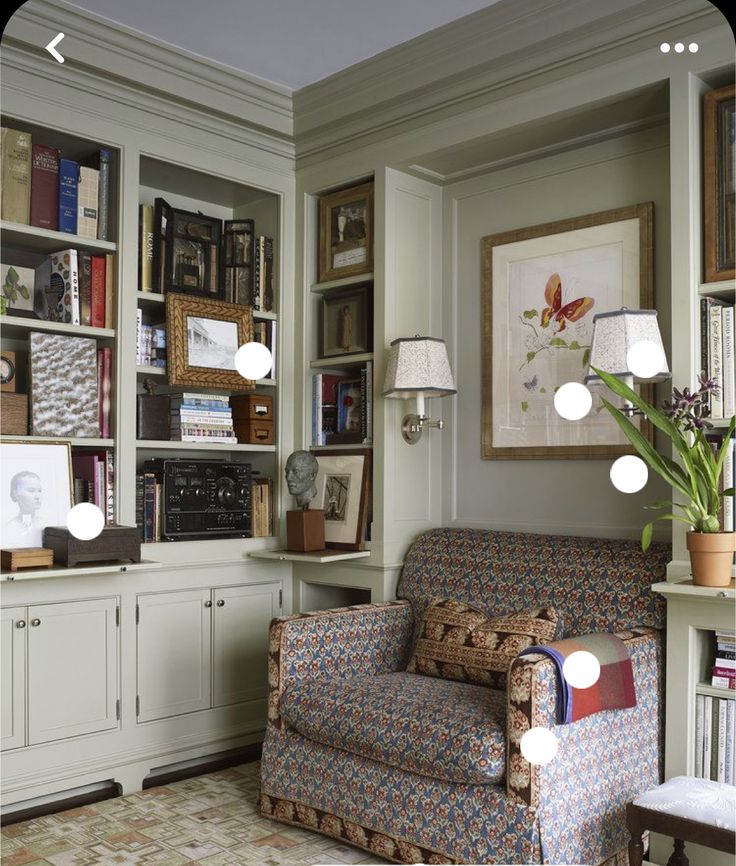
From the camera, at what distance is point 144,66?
3.35m

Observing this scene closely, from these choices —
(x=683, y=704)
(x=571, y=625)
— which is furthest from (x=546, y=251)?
(x=683, y=704)

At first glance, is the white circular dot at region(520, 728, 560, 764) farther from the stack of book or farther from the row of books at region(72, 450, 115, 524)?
the stack of book

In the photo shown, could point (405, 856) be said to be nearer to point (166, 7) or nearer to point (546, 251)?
point (546, 251)

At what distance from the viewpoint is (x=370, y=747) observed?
8.61ft

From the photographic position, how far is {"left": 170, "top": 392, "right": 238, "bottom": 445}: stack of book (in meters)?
3.61

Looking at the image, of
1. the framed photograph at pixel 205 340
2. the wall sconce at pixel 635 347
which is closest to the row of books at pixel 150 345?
the framed photograph at pixel 205 340

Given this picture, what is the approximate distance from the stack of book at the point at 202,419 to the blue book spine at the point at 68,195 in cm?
77

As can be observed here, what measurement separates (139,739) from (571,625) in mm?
1683

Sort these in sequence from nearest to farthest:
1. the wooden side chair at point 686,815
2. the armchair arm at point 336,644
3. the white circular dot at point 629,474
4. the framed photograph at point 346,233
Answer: the wooden side chair at point 686,815, the armchair arm at point 336,644, the white circular dot at point 629,474, the framed photograph at point 346,233

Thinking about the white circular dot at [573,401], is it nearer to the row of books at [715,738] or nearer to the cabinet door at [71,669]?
the row of books at [715,738]

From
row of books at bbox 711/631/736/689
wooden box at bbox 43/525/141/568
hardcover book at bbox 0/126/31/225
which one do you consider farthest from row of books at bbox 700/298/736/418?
hardcover book at bbox 0/126/31/225

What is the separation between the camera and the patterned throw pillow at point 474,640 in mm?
2834

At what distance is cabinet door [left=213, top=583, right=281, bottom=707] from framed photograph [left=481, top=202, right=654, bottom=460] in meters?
1.15

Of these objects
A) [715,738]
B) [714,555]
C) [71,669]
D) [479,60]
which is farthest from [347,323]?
[715,738]
